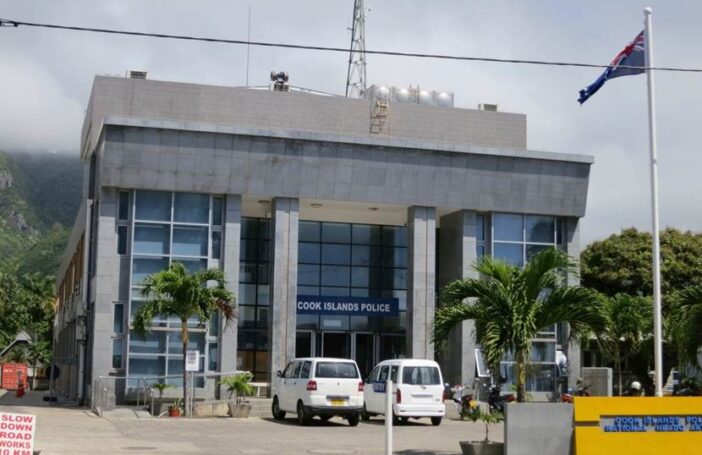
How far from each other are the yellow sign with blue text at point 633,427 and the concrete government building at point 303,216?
22272 mm

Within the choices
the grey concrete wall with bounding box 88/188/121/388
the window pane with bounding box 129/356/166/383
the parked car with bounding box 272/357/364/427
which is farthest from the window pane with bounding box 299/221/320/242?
the parked car with bounding box 272/357/364/427

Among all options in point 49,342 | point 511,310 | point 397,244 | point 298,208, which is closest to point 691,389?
point 511,310

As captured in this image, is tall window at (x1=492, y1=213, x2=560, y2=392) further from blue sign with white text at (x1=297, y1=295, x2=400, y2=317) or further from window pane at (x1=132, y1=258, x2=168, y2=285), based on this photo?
window pane at (x1=132, y1=258, x2=168, y2=285)

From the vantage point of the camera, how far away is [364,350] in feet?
154

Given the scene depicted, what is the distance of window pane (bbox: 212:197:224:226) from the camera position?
4022 centimetres

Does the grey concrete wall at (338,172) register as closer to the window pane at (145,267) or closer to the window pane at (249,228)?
the window pane at (145,267)

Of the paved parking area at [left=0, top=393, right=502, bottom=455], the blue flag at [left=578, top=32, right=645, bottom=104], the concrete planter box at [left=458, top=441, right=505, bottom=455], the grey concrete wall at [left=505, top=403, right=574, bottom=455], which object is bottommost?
the paved parking area at [left=0, top=393, right=502, bottom=455]

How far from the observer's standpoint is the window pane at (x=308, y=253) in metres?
46.9

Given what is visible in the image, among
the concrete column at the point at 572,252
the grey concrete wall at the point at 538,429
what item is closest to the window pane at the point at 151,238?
the concrete column at the point at 572,252

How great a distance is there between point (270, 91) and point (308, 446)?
998 inches

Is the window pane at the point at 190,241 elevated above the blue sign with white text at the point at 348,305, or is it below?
above

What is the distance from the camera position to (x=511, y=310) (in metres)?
20.2

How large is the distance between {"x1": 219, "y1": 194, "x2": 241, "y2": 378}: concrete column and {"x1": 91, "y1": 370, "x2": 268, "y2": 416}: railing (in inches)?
30.1

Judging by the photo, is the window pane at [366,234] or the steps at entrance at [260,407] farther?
the window pane at [366,234]
